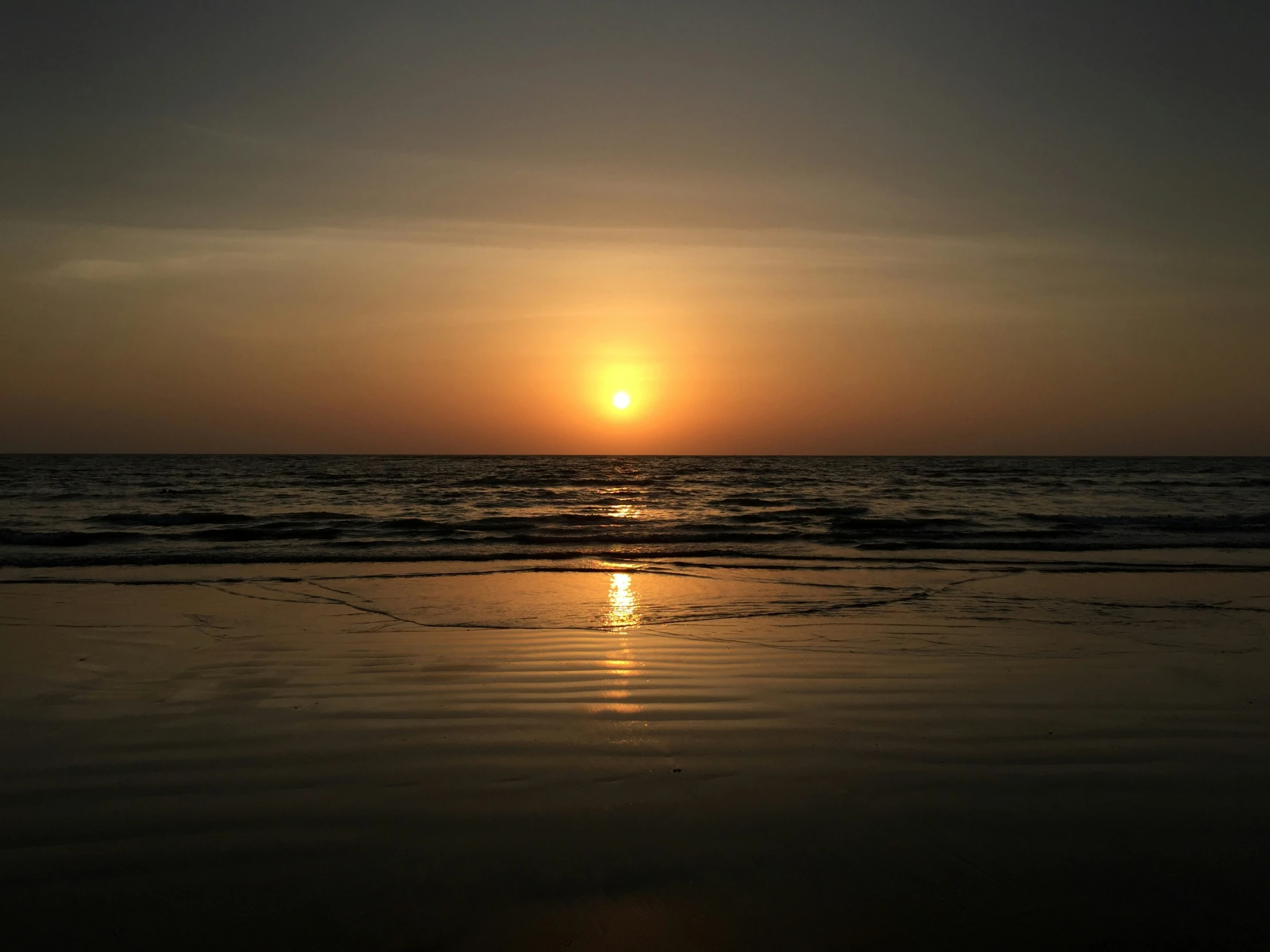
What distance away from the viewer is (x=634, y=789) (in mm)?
4336

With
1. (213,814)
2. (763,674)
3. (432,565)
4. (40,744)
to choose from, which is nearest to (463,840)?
(213,814)

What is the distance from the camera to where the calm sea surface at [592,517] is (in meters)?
18.9

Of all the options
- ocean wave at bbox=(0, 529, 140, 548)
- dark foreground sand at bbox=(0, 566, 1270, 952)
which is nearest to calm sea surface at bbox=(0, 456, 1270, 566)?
ocean wave at bbox=(0, 529, 140, 548)

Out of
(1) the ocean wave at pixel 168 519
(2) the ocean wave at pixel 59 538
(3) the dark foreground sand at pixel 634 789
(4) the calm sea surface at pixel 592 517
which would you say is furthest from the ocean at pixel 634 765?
(1) the ocean wave at pixel 168 519

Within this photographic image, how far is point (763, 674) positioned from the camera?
Result: 6.79 m

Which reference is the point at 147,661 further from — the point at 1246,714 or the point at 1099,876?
the point at 1246,714

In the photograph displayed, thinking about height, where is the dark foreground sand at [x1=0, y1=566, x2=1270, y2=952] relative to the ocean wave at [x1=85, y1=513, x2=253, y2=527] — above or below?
below

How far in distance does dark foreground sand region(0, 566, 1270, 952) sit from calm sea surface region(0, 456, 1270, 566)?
9797 mm

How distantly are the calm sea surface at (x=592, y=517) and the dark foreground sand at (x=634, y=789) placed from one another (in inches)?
386

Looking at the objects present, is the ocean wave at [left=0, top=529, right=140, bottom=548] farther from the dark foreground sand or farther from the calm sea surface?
the dark foreground sand

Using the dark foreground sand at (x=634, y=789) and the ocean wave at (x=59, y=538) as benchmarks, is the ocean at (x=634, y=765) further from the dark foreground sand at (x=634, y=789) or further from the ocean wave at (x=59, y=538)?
the ocean wave at (x=59, y=538)

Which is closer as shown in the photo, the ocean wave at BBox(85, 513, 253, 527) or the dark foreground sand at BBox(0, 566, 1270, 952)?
the dark foreground sand at BBox(0, 566, 1270, 952)

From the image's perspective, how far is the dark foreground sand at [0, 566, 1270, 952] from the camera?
10.4ft

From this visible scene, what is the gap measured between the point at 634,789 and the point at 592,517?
25.0 meters
